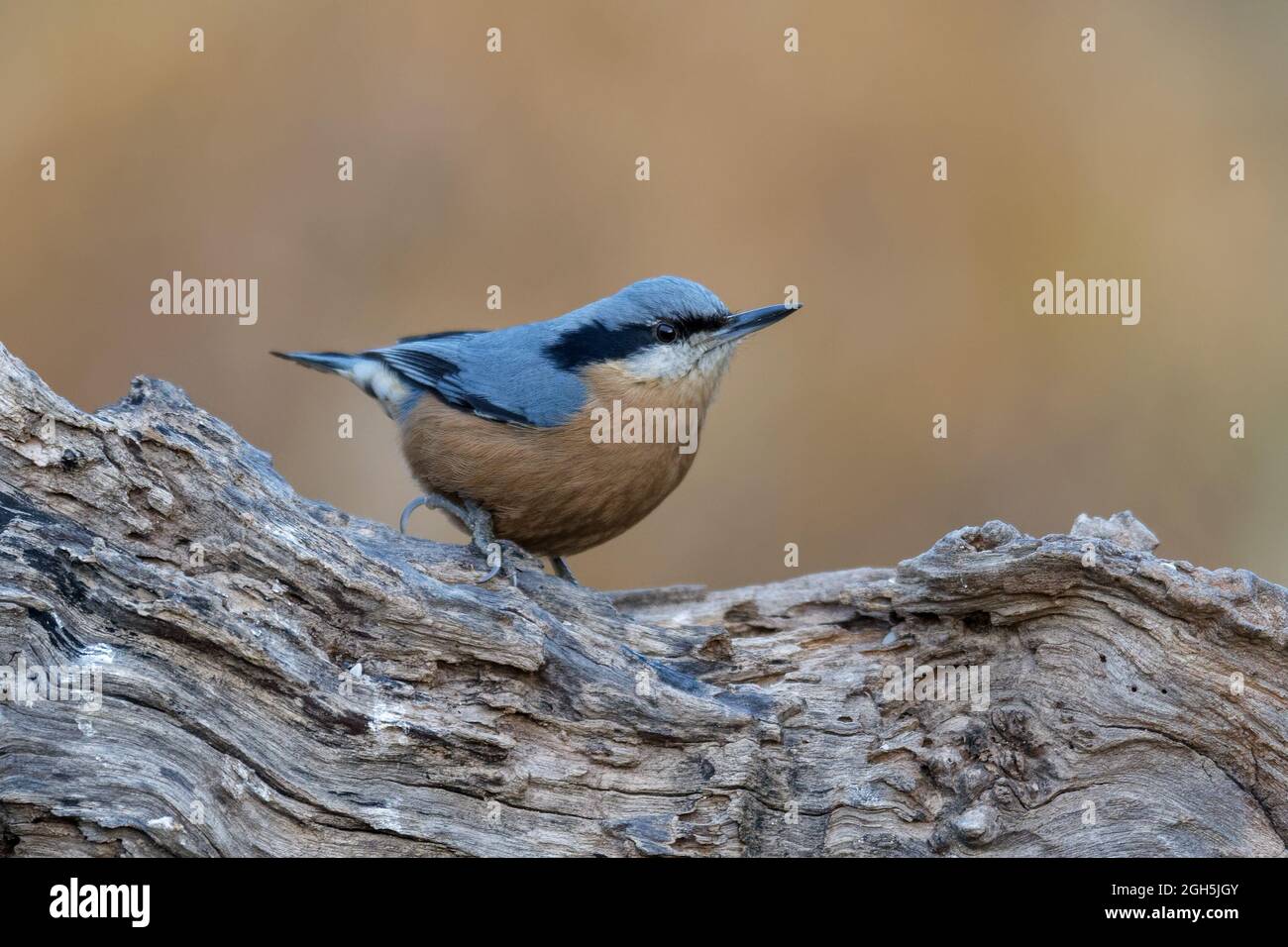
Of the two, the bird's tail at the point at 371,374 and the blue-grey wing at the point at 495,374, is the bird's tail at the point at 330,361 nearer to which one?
the bird's tail at the point at 371,374

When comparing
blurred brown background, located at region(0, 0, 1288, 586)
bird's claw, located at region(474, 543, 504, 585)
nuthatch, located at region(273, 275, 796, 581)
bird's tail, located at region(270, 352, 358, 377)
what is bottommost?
bird's claw, located at region(474, 543, 504, 585)

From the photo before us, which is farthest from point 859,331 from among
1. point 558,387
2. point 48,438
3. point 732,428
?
point 48,438

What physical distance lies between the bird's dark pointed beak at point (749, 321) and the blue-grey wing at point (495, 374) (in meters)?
0.74

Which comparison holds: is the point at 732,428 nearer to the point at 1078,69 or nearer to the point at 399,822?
the point at 1078,69

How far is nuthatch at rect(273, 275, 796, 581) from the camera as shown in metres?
5.40

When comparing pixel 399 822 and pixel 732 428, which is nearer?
pixel 399 822

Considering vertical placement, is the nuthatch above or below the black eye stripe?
below

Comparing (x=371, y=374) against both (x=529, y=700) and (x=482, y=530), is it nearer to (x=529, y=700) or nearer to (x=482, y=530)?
(x=482, y=530)

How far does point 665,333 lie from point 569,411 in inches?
24.3

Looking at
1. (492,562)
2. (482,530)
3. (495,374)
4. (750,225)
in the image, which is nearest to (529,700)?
(492,562)

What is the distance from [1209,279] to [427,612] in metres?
7.11

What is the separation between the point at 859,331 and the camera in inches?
368

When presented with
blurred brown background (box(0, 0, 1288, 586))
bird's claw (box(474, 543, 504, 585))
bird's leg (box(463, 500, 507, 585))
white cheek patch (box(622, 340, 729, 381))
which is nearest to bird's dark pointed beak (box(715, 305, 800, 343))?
white cheek patch (box(622, 340, 729, 381))

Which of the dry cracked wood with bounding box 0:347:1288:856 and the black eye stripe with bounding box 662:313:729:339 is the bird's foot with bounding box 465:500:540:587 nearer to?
the dry cracked wood with bounding box 0:347:1288:856
